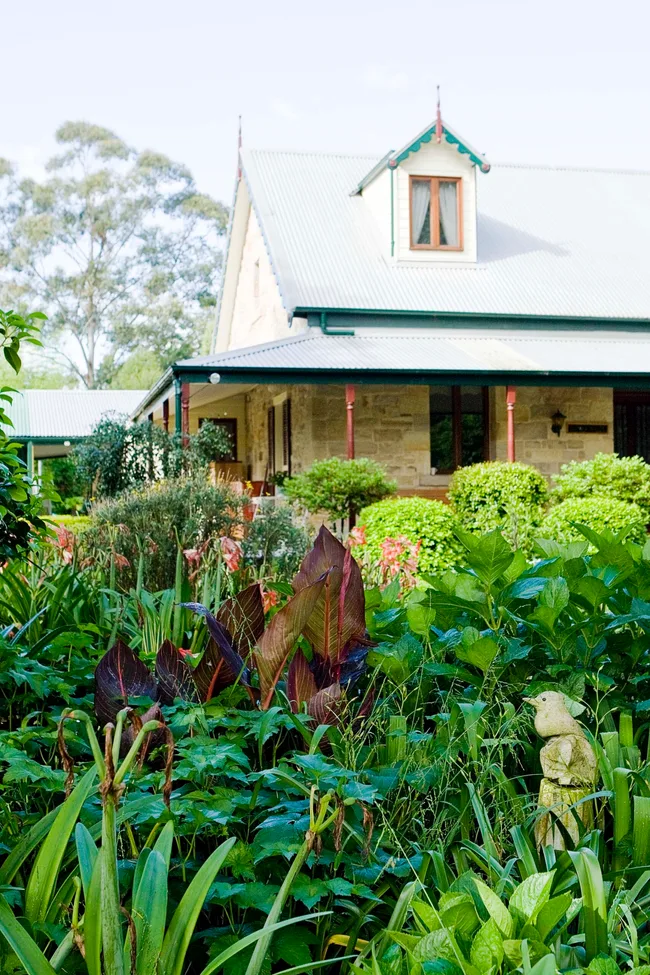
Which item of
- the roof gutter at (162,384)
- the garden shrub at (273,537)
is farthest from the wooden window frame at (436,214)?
the garden shrub at (273,537)

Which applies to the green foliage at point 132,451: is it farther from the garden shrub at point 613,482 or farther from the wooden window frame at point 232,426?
the wooden window frame at point 232,426

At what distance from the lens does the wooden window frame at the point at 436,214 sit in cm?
1653

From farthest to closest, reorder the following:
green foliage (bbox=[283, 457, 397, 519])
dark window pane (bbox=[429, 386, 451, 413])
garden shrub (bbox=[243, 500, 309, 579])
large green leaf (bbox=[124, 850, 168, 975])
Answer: dark window pane (bbox=[429, 386, 451, 413]) < green foliage (bbox=[283, 457, 397, 519]) < garden shrub (bbox=[243, 500, 309, 579]) < large green leaf (bbox=[124, 850, 168, 975])

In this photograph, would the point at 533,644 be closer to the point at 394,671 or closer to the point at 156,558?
the point at 394,671

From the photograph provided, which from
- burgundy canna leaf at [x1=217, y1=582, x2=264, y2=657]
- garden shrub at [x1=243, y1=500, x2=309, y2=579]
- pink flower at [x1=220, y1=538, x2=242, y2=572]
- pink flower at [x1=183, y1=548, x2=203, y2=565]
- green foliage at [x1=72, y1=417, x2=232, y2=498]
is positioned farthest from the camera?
green foliage at [x1=72, y1=417, x2=232, y2=498]

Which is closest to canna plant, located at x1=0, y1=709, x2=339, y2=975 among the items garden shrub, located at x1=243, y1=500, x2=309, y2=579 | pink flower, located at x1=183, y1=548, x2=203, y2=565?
pink flower, located at x1=183, y1=548, x2=203, y2=565

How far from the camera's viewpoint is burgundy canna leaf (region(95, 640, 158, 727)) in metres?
2.50

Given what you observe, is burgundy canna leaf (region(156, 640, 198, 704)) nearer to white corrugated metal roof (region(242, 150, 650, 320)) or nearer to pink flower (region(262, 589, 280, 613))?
pink flower (region(262, 589, 280, 613))

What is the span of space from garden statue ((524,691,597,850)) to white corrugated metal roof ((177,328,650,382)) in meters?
11.6

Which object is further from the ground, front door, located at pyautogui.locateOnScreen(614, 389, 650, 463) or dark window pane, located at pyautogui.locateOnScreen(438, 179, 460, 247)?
dark window pane, located at pyautogui.locateOnScreen(438, 179, 460, 247)

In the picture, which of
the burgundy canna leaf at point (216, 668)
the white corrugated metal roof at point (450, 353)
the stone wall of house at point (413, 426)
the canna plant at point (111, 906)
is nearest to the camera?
the canna plant at point (111, 906)

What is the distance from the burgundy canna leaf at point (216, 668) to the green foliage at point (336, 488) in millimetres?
10070

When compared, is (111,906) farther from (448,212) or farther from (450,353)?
(448,212)

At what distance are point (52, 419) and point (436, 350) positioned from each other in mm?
17780
